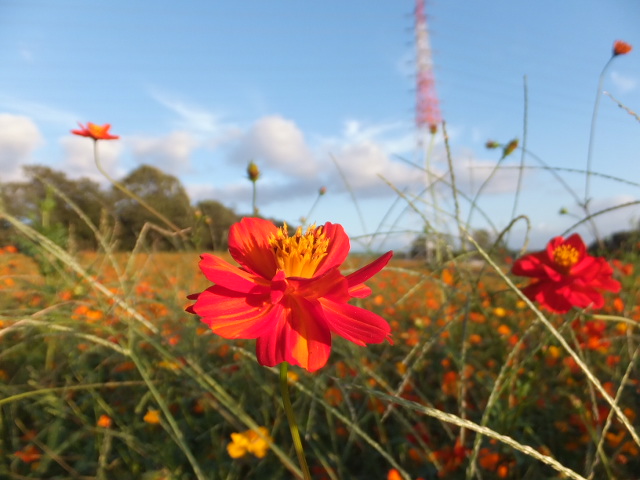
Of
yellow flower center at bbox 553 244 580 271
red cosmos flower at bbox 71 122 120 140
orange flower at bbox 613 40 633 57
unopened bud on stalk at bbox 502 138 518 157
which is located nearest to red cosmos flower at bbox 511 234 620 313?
yellow flower center at bbox 553 244 580 271

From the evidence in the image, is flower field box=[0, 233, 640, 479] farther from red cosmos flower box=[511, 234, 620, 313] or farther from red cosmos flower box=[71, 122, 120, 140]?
red cosmos flower box=[71, 122, 120, 140]

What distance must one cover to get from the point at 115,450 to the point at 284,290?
90cm

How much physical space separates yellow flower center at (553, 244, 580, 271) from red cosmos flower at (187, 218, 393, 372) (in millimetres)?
540

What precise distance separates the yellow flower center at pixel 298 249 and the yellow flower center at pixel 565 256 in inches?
22.3

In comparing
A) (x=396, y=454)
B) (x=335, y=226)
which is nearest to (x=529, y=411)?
(x=396, y=454)

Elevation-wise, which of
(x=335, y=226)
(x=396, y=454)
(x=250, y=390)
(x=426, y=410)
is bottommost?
(x=396, y=454)

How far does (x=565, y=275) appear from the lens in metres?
0.85

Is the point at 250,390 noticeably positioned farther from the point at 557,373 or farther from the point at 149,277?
the point at 149,277

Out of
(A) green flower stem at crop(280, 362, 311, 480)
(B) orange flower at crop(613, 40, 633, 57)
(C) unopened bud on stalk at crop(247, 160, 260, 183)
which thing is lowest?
(A) green flower stem at crop(280, 362, 311, 480)

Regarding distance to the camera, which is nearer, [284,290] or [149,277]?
[284,290]

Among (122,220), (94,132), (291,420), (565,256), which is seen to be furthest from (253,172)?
(122,220)

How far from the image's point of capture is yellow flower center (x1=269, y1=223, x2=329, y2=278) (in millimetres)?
468

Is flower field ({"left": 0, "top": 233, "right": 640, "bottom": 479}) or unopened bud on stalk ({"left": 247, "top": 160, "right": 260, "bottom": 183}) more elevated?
unopened bud on stalk ({"left": 247, "top": 160, "right": 260, "bottom": 183})

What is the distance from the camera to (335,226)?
1.62ft
